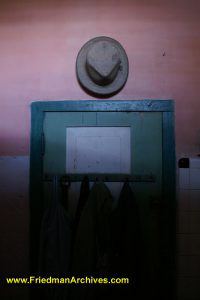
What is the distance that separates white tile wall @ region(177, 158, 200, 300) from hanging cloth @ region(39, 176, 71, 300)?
31.0 inches

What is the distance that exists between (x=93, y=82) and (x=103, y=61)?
16 cm

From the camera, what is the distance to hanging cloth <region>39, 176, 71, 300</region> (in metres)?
1.59

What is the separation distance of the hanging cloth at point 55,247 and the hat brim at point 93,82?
0.86 m

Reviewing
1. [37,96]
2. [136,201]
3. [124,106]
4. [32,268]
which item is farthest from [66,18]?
[32,268]

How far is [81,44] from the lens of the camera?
176cm

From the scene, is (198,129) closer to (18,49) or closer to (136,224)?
(136,224)

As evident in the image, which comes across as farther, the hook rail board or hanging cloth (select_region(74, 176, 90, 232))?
the hook rail board

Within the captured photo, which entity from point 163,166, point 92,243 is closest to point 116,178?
point 163,166

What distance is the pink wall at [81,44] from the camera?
1.74m

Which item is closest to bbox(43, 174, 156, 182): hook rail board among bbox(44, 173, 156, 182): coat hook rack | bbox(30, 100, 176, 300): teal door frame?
bbox(44, 173, 156, 182): coat hook rack

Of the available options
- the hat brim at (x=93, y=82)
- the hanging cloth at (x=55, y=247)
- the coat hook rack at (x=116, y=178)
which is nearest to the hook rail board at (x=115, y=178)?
the coat hook rack at (x=116, y=178)

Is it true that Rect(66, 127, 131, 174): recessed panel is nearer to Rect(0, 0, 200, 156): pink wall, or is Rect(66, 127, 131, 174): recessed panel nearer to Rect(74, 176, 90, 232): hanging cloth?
Rect(74, 176, 90, 232): hanging cloth

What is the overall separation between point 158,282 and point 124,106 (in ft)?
4.15

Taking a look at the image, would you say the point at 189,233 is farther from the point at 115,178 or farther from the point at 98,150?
the point at 98,150
